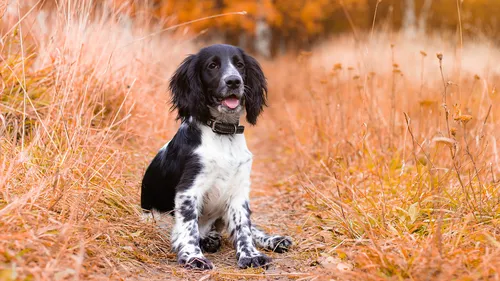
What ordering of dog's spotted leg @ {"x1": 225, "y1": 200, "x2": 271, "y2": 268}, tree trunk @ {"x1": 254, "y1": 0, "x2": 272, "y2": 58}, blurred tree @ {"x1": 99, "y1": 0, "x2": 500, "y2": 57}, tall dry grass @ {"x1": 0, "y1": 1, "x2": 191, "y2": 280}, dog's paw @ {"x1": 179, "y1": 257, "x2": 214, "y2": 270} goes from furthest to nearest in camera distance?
1. tree trunk @ {"x1": 254, "y1": 0, "x2": 272, "y2": 58}
2. blurred tree @ {"x1": 99, "y1": 0, "x2": 500, "y2": 57}
3. dog's spotted leg @ {"x1": 225, "y1": 200, "x2": 271, "y2": 268}
4. dog's paw @ {"x1": 179, "y1": 257, "x2": 214, "y2": 270}
5. tall dry grass @ {"x1": 0, "y1": 1, "x2": 191, "y2": 280}

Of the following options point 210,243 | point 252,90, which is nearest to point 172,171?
point 210,243

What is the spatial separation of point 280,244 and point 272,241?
59 mm

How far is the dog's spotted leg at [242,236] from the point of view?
2.97m

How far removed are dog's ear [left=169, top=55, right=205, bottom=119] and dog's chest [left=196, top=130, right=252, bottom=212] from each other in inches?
7.4

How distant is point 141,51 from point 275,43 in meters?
15.5

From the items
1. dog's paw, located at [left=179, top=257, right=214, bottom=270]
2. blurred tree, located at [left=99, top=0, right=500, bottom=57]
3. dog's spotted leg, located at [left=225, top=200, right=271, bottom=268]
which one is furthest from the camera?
blurred tree, located at [left=99, top=0, right=500, bottom=57]

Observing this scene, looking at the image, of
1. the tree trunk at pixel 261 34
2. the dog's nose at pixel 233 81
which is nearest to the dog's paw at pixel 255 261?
the dog's nose at pixel 233 81

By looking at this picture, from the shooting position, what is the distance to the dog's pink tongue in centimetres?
315

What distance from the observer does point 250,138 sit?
27.3 ft

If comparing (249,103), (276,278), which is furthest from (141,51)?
(276,278)

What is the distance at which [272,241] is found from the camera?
3320 millimetres

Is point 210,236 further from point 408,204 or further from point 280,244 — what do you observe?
point 408,204

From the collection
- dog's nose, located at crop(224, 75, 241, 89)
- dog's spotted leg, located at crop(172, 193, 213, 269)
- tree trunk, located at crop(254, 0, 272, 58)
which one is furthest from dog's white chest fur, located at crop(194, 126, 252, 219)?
tree trunk, located at crop(254, 0, 272, 58)

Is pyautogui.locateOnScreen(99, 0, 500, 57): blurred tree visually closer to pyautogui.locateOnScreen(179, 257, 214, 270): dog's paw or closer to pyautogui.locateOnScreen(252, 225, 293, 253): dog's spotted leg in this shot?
pyautogui.locateOnScreen(252, 225, 293, 253): dog's spotted leg
